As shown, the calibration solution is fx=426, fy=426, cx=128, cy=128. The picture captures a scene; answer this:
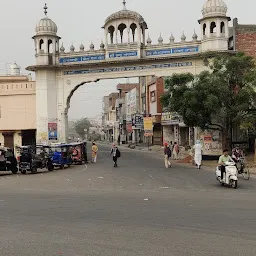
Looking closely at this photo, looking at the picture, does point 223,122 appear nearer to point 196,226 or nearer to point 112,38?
point 112,38

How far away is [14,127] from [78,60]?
811 centimetres

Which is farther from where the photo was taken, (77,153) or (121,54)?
(121,54)

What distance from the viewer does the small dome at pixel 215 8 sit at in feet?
96.3

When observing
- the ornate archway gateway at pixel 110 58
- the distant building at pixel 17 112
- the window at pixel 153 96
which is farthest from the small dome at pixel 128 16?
the window at pixel 153 96

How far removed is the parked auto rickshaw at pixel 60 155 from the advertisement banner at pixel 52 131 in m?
5.70

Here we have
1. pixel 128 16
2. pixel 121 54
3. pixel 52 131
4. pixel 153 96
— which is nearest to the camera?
pixel 121 54

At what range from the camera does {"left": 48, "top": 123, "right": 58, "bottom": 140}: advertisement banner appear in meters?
31.8

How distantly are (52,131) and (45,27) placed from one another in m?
7.83

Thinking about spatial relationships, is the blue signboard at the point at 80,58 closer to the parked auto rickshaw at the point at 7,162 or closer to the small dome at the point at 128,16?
the small dome at the point at 128,16

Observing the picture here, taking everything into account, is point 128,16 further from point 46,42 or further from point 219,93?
point 219,93

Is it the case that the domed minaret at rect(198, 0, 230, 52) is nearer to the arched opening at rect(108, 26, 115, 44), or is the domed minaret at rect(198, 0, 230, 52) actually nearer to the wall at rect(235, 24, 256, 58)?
the wall at rect(235, 24, 256, 58)

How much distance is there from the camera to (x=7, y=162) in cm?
2220

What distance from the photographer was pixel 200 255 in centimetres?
605

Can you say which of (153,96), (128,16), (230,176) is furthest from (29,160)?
(153,96)
